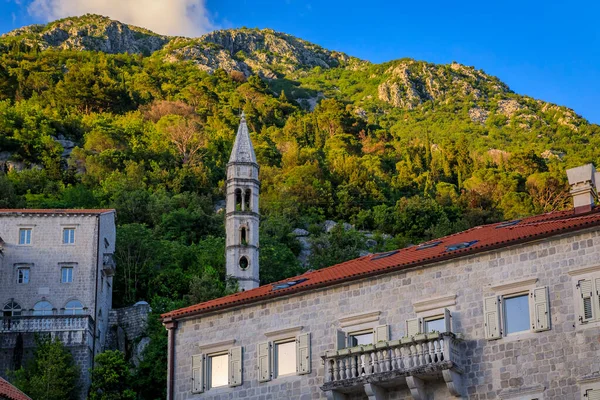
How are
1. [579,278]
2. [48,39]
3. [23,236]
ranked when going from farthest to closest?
[48,39]
[23,236]
[579,278]

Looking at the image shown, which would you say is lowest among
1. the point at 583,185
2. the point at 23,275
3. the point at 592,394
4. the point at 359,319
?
the point at 592,394

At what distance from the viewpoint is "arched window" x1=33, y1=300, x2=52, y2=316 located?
57.7 m

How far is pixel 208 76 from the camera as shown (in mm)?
141125

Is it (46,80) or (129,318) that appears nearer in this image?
Answer: (129,318)

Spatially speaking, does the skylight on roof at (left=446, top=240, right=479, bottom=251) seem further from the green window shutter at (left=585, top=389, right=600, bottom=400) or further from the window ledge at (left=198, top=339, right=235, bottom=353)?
the window ledge at (left=198, top=339, right=235, bottom=353)

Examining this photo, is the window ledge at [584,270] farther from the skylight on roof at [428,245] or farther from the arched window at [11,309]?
the arched window at [11,309]

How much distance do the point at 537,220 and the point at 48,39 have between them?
14192 cm

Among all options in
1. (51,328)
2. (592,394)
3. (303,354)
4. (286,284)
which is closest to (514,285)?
(592,394)

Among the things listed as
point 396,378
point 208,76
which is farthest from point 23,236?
point 208,76

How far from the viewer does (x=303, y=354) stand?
32.6 m

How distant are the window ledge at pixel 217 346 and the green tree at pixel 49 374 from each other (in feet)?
53.8

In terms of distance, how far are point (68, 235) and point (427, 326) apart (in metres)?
31.7

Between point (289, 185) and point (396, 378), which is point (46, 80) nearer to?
point (289, 185)

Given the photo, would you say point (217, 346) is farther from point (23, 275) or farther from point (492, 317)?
point (23, 275)
